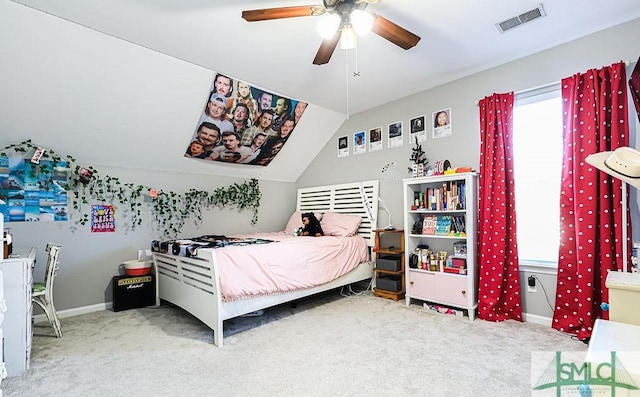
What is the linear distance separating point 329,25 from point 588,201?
2517mm

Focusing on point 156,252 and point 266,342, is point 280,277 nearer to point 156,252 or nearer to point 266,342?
point 266,342

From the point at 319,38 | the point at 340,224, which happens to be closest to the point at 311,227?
the point at 340,224

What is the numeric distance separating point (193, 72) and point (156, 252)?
2.02 meters

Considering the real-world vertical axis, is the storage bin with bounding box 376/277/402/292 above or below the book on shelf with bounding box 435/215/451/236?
below

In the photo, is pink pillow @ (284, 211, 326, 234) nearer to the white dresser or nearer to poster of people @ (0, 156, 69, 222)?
poster of people @ (0, 156, 69, 222)

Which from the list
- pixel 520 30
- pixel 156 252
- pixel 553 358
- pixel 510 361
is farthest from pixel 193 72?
pixel 553 358

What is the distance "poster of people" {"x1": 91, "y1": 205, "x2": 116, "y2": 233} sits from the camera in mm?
3504

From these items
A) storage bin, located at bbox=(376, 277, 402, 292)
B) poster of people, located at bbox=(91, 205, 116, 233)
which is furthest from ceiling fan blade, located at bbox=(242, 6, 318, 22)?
storage bin, located at bbox=(376, 277, 402, 292)

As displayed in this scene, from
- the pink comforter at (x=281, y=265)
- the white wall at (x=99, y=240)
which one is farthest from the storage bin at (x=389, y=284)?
the white wall at (x=99, y=240)

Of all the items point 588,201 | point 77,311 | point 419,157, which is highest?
point 419,157

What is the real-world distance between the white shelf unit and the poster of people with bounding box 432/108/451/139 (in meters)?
0.57

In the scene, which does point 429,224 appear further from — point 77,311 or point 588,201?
point 77,311

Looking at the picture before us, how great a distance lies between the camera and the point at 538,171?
9.93 feet

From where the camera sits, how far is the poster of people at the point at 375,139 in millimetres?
4289
